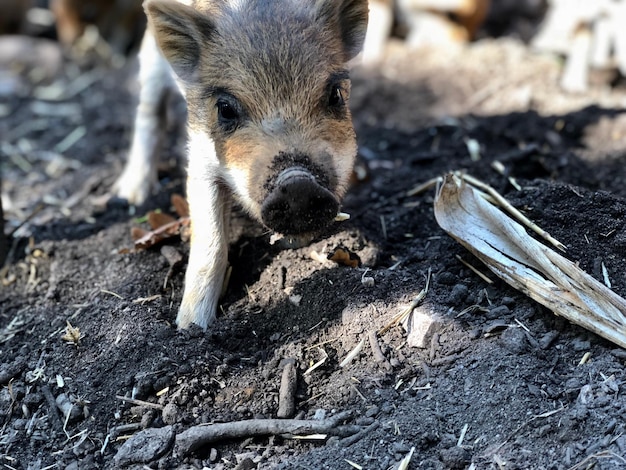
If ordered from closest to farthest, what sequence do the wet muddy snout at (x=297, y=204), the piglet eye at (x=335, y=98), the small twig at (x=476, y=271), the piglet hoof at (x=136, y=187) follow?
1. the wet muddy snout at (x=297, y=204)
2. the small twig at (x=476, y=271)
3. the piglet eye at (x=335, y=98)
4. the piglet hoof at (x=136, y=187)

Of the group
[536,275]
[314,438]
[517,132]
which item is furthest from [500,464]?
[517,132]

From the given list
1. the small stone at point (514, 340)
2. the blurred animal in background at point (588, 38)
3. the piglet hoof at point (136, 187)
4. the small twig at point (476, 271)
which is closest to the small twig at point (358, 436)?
the small stone at point (514, 340)

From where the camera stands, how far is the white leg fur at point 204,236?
13.8 feet

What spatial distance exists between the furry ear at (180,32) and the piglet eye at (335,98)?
2.46ft

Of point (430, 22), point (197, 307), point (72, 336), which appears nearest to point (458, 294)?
point (197, 307)

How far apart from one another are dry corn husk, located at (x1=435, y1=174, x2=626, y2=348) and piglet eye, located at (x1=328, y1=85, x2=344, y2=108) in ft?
2.36

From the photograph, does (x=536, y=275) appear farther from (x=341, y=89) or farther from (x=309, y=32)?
(x=309, y=32)

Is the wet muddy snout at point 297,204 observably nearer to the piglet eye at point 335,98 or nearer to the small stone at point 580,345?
the piglet eye at point 335,98

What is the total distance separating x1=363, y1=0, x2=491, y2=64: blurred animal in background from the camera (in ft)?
27.7

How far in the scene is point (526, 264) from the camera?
3773mm

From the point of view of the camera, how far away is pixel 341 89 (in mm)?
4176

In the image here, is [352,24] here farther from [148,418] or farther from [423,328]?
[148,418]

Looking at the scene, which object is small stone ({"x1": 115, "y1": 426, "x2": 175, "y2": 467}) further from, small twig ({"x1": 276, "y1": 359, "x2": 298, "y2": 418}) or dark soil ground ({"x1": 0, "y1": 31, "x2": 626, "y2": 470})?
small twig ({"x1": 276, "y1": 359, "x2": 298, "y2": 418})

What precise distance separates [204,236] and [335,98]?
1081 mm
